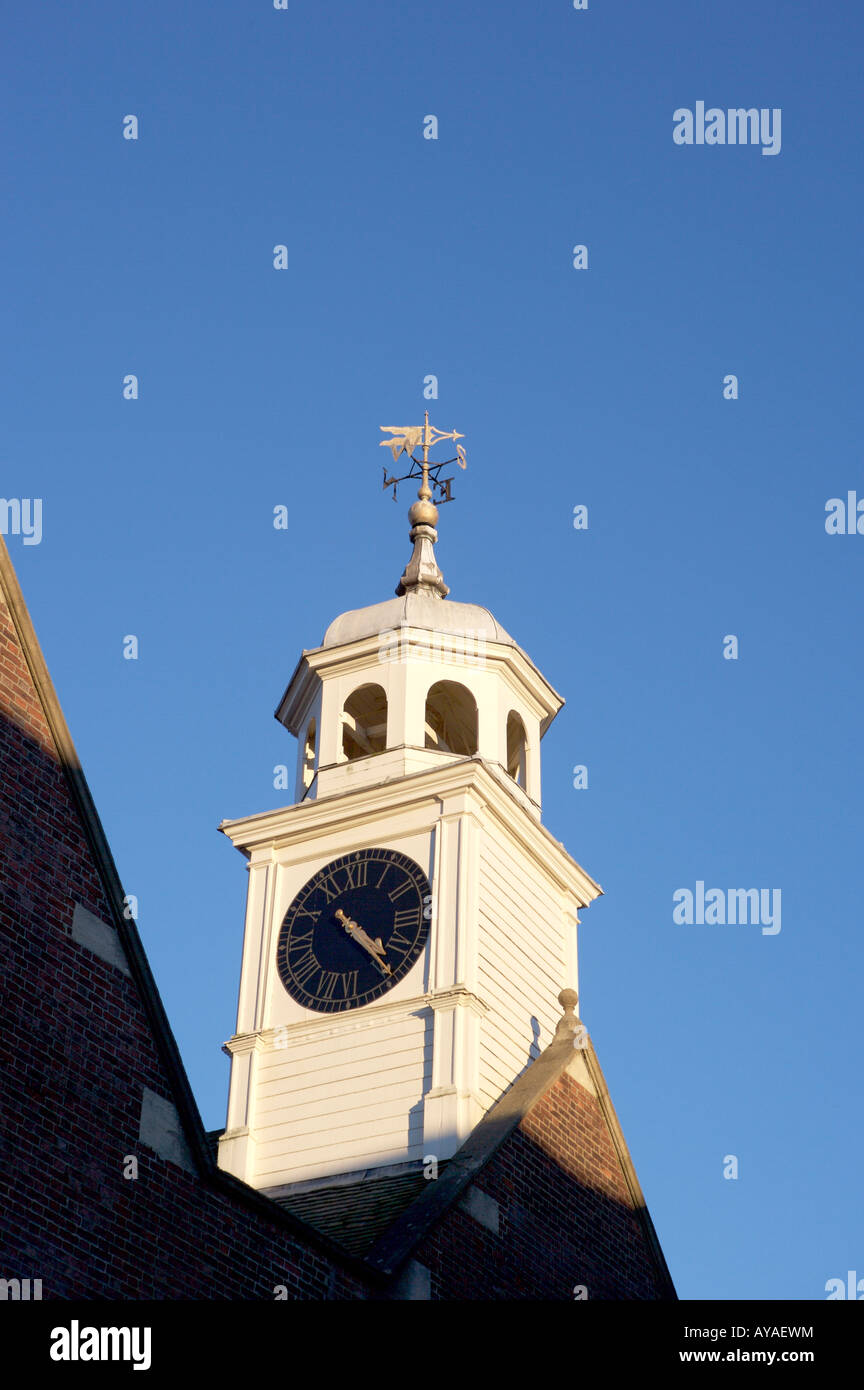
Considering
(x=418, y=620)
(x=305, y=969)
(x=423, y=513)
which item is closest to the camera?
(x=305, y=969)

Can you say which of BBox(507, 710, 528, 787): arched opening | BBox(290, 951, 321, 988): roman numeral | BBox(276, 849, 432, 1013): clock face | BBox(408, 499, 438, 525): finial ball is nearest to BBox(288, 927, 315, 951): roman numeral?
BBox(276, 849, 432, 1013): clock face

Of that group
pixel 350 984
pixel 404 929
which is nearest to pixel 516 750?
pixel 404 929

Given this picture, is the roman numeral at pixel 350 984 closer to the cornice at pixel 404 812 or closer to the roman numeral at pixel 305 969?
the roman numeral at pixel 305 969

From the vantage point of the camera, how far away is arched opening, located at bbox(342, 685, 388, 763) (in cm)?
3450

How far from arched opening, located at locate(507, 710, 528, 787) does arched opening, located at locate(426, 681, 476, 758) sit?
0.67m

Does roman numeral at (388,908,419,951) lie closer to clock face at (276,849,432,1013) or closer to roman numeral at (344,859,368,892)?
clock face at (276,849,432,1013)

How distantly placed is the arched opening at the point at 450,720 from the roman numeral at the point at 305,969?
536cm

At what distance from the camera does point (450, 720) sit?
3578 centimetres

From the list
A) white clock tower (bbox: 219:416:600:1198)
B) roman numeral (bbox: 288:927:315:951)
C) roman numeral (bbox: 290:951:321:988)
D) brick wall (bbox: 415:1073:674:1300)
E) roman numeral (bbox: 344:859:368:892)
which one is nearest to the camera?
brick wall (bbox: 415:1073:674:1300)

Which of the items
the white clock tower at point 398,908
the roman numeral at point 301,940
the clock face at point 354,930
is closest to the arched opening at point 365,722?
the white clock tower at point 398,908

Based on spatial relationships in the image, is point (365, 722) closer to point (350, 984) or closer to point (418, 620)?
point (418, 620)

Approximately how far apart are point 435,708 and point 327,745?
277cm

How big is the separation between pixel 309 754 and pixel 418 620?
311 centimetres

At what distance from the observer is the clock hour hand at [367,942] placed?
2984cm
